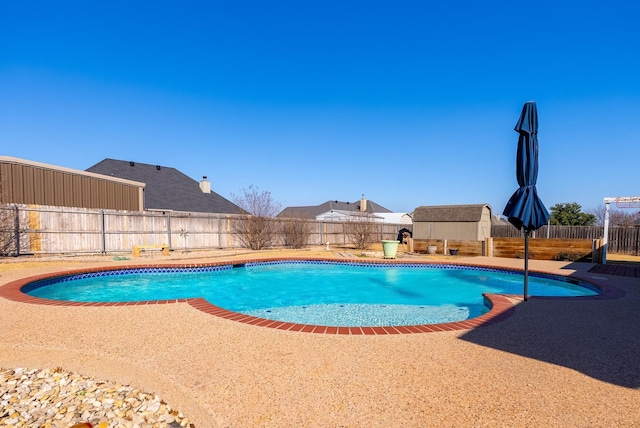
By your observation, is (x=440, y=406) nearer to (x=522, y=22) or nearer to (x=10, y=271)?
(x=10, y=271)

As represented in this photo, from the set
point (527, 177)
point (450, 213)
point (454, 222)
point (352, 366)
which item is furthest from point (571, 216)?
point (352, 366)

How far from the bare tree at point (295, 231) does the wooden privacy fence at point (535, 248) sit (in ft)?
24.4

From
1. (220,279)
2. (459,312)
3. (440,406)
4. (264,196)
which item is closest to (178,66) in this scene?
(264,196)

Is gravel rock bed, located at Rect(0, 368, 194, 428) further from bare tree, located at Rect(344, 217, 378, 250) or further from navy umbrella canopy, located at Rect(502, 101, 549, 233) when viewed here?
bare tree, located at Rect(344, 217, 378, 250)

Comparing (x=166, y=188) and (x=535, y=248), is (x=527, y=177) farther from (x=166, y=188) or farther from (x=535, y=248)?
(x=166, y=188)

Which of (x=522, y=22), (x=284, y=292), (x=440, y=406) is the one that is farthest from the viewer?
(x=522, y=22)

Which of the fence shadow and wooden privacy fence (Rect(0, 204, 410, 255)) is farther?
wooden privacy fence (Rect(0, 204, 410, 255))

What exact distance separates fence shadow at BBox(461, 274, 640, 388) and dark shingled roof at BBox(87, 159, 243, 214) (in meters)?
21.5

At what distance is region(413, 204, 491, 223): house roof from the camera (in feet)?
73.0

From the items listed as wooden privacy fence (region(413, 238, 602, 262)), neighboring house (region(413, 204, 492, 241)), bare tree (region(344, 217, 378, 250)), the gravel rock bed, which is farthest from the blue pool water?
neighboring house (region(413, 204, 492, 241))

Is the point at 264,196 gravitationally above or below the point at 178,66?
below

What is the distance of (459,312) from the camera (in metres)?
7.05

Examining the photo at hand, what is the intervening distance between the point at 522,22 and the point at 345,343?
12.1m

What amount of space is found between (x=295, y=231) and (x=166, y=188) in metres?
11.8
